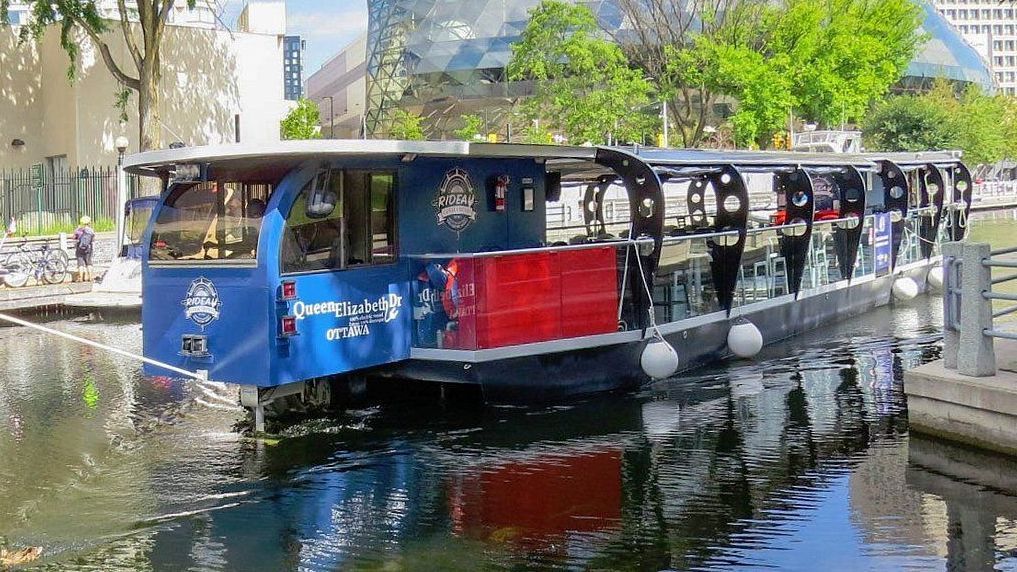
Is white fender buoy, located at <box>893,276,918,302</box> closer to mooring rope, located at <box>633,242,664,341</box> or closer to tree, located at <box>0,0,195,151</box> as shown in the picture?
mooring rope, located at <box>633,242,664,341</box>

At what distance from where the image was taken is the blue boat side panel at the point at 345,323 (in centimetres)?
1123

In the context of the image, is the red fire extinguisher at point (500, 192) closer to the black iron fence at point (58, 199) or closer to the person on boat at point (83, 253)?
the person on boat at point (83, 253)

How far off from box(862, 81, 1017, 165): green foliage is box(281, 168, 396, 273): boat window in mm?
55723

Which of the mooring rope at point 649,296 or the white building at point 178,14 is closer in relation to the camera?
the mooring rope at point 649,296

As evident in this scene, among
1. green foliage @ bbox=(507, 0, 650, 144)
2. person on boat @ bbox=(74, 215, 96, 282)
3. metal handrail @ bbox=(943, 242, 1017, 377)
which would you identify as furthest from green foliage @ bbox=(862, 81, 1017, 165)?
metal handrail @ bbox=(943, 242, 1017, 377)

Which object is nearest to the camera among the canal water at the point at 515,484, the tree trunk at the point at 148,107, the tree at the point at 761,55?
the canal water at the point at 515,484

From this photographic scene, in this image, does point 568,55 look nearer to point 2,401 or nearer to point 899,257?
point 899,257

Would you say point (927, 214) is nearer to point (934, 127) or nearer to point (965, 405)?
point (965, 405)

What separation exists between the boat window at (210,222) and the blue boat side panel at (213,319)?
0.58 ft

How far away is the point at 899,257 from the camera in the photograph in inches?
899

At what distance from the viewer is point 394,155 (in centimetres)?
1185

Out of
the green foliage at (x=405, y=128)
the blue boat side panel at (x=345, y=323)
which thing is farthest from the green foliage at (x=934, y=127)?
the blue boat side panel at (x=345, y=323)

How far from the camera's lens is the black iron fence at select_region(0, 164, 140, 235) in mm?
31875

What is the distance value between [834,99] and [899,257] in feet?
80.0
